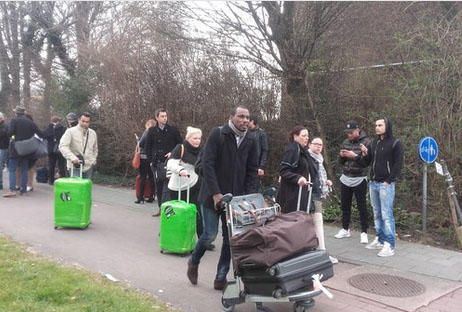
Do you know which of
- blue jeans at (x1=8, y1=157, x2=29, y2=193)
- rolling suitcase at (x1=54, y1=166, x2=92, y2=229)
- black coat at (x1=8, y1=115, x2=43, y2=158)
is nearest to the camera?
rolling suitcase at (x1=54, y1=166, x2=92, y2=229)

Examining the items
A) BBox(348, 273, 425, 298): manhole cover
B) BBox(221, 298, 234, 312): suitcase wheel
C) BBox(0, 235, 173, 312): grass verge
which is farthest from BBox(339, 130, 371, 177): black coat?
BBox(0, 235, 173, 312): grass verge

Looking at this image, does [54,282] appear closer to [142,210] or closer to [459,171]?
[142,210]

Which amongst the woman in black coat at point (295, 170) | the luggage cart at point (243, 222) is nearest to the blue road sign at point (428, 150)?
the woman in black coat at point (295, 170)

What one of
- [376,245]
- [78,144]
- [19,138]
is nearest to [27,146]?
[19,138]

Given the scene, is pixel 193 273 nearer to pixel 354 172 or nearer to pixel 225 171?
pixel 225 171

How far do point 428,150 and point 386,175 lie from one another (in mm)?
1084

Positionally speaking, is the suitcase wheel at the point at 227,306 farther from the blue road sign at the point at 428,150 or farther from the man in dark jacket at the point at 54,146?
the man in dark jacket at the point at 54,146

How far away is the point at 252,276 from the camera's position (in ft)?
14.4

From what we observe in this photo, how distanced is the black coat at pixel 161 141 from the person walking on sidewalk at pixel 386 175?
141 inches

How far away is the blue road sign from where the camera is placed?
7270mm

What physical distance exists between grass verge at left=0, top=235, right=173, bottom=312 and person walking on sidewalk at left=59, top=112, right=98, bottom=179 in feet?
9.68

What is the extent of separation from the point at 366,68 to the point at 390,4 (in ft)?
10.4

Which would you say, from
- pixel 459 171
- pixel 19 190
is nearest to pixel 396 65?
pixel 459 171

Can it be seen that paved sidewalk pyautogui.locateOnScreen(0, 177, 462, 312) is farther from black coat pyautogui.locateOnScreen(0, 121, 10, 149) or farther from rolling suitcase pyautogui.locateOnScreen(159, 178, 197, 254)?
black coat pyautogui.locateOnScreen(0, 121, 10, 149)
